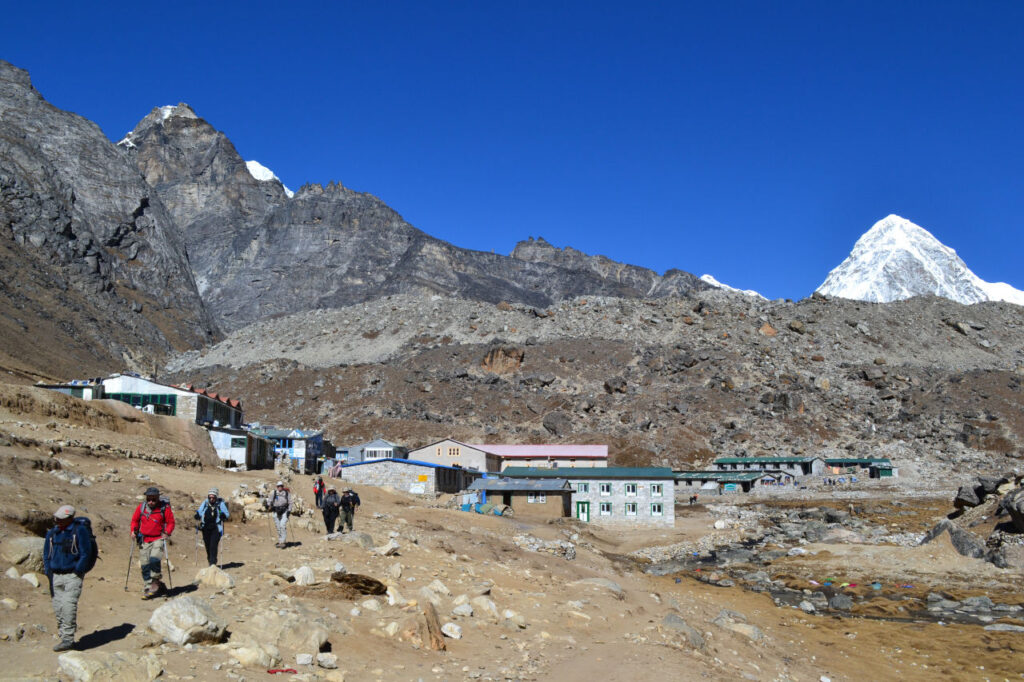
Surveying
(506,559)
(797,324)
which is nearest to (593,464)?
(506,559)

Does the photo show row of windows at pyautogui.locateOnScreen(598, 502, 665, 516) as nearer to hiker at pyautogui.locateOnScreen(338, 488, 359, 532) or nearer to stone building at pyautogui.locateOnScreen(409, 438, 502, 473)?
stone building at pyautogui.locateOnScreen(409, 438, 502, 473)

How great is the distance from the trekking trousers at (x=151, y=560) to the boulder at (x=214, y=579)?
120 centimetres

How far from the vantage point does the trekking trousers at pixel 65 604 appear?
31.2 feet

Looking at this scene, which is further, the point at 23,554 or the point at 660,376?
the point at 660,376

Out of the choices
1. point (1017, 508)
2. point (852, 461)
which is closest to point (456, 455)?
point (852, 461)

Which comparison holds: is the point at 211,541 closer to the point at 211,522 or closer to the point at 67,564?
the point at 211,522

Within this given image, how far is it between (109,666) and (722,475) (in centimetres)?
6966

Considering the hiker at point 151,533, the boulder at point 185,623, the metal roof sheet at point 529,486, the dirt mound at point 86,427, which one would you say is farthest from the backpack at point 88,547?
the metal roof sheet at point 529,486

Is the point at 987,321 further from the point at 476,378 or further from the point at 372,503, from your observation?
the point at 372,503

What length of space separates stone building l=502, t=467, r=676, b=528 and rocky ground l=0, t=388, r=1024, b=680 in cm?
998

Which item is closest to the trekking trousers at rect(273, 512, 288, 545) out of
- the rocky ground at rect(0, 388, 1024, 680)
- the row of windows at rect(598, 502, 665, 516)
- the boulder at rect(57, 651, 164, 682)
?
the rocky ground at rect(0, 388, 1024, 680)

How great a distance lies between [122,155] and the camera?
170000 mm

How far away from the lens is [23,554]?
461 inches

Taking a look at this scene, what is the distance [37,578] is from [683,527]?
42350mm
